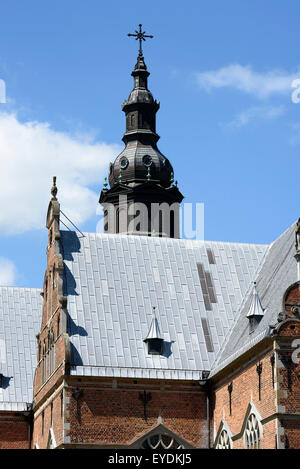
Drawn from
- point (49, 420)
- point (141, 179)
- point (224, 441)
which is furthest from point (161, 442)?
point (141, 179)

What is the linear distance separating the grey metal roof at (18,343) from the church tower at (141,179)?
698cm

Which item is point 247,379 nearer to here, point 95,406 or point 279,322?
point 279,322

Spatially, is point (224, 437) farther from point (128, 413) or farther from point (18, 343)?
point (18, 343)

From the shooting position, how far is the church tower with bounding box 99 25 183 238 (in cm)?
5422

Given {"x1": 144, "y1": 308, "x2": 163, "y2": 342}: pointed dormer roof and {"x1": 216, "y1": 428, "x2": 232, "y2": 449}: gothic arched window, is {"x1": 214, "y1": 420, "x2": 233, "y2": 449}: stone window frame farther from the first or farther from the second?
{"x1": 144, "y1": 308, "x2": 163, "y2": 342}: pointed dormer roof

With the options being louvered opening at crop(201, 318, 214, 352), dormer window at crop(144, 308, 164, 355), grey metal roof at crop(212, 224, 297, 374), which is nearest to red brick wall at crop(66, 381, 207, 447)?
dormer window at crop(144, 308, 164, 355)

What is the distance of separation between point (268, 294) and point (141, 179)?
20.0 m

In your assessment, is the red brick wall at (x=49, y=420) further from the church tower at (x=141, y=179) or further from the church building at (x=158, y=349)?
the church tower at (x=141, y=179)

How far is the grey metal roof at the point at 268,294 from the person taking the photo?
33.5m

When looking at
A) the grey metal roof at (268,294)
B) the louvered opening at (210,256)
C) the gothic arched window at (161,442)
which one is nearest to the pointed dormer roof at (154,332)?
the grey metal roof at (268,294)

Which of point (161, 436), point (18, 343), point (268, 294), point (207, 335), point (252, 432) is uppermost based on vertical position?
point (18, 343)

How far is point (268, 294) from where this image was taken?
36.0m
